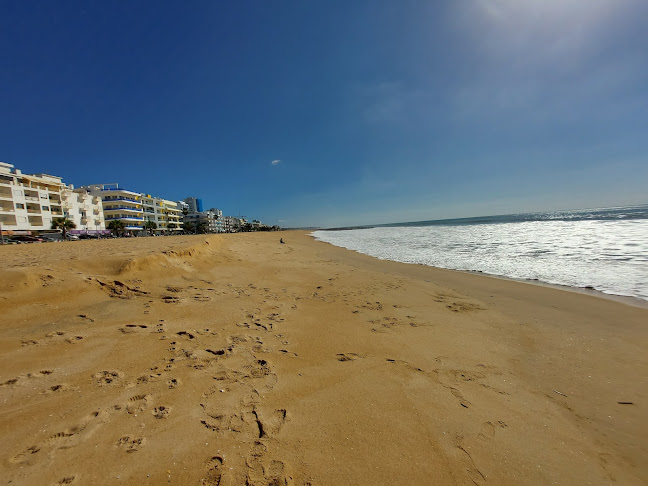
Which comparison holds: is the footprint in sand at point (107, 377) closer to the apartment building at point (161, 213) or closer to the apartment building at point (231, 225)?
the apartment building at point (161, 213)

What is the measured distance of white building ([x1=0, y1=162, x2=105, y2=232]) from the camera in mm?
39031

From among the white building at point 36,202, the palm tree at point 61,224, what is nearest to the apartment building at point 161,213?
the white building at point 36,202

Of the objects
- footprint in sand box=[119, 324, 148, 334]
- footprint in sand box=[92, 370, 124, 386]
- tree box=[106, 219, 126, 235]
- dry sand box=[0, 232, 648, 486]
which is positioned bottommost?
dry sand box=[0, 232, 648, 486]

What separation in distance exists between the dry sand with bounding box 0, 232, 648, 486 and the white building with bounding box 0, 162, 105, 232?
53.7 m

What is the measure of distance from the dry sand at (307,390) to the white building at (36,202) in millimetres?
53671

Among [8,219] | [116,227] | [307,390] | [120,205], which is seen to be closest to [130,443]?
[307,390]

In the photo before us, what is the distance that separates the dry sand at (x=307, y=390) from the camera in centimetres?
204

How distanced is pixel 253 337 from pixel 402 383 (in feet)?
7.89

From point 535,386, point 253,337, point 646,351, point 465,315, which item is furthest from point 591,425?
point 253,337

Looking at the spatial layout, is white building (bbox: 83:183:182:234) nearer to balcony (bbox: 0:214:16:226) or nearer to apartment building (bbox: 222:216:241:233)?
balcony (bbox: 0:214:16:226)

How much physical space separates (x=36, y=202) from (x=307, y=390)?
63.3 meters

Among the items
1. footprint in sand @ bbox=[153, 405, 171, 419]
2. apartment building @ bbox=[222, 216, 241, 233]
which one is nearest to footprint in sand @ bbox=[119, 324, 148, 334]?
footprint in sand @ bbox=[153, 405, 171, 419]

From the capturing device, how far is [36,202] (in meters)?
43.2

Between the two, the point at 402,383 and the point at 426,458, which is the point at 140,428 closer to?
the point at 426,458
